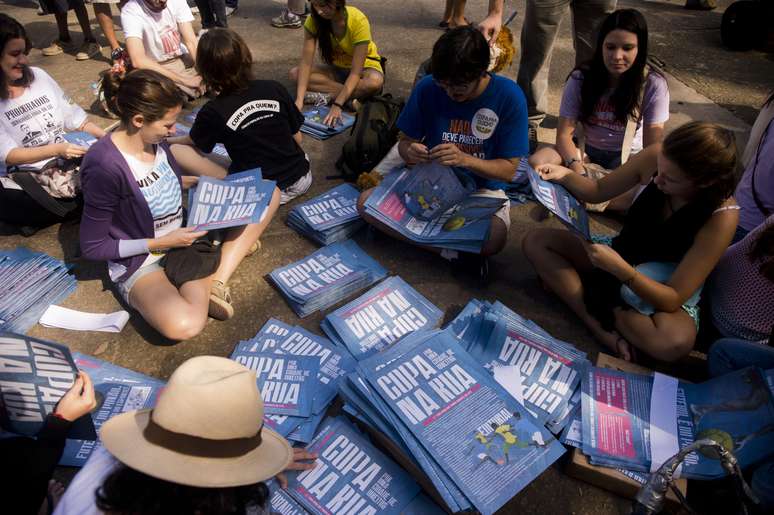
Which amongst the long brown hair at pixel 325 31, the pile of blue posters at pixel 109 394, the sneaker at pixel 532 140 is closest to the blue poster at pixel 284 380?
the pile of blue posters at pixel 109 394

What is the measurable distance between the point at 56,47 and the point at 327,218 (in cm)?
422

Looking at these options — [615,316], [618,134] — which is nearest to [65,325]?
[615,316]

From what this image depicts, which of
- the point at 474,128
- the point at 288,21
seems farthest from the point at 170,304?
the point at 288,21

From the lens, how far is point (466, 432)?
1.91m

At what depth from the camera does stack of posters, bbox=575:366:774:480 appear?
71.9 inches

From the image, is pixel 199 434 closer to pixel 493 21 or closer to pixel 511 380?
pixel 511 380

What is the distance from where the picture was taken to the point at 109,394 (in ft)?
6.89

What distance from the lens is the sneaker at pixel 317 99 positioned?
4.31 metres

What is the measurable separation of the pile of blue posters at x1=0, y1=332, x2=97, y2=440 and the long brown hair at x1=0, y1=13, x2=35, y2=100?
185cm

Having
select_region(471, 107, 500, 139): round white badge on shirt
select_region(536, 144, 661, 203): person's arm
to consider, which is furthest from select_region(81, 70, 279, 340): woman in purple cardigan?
select_region(536, 144, 661, 203): person's arm

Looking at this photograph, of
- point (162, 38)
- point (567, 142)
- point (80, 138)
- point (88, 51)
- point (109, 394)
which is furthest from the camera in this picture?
point (88, 51)

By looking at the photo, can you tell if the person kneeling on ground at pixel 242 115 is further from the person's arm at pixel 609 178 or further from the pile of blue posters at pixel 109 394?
the person's arm at pixel 609 178

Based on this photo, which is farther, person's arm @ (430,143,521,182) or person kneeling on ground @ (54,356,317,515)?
person's arm @ (430,143,521,182)

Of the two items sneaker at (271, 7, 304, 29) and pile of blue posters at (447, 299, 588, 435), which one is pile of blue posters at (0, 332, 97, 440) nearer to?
pile of blue posters at (447, 299, 588, 435)
